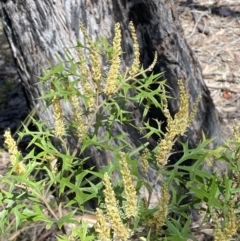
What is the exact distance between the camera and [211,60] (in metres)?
5.48

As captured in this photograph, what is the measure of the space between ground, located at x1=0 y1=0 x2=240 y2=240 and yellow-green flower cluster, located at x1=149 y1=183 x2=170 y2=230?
8.33ft

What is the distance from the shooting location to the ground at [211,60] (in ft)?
15.9

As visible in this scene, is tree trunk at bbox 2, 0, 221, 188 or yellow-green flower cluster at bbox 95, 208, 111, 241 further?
tree trunk at bbox 2, 0, 221, 188

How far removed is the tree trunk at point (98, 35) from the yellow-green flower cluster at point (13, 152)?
1201 millimetres

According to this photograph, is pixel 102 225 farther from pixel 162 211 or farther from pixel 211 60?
pixel 211 60

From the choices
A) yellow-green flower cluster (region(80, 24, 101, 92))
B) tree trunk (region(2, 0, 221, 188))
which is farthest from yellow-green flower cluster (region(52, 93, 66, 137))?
tree trunk (region(2, 0, 221, 188))

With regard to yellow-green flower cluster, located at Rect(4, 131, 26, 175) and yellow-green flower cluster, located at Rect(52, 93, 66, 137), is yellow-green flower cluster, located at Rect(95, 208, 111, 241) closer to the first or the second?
yellow-green flower cluster, located at Rect(4, 131, 26, 175)

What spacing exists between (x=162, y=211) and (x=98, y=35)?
1631mm

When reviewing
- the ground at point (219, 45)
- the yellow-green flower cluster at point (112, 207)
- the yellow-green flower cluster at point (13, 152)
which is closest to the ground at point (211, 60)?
the ground at point (219, 45)

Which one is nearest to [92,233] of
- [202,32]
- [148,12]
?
[148,12]

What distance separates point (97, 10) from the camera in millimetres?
3102

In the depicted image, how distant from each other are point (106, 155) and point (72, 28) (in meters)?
0.70

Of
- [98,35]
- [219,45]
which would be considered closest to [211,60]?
[219,45]

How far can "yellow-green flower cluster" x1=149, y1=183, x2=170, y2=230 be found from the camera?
5.31 feet
